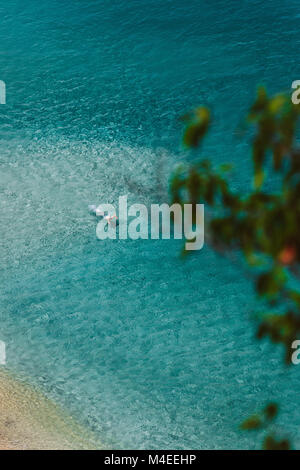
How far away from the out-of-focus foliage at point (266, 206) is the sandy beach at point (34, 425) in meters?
6.88

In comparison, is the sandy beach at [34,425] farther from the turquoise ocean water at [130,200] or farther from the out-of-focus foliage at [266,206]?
the out-of-focus foliage at [266,206]

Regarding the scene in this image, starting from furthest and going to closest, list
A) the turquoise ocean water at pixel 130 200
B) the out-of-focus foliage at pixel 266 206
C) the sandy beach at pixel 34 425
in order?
1. the turquoise ocean water at pixel 130 200
2. the sandy beach at pixel 34 425
3. the out-of-focus foliage at pixel 266 206

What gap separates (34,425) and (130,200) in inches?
229

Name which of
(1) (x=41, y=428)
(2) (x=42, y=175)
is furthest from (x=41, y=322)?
(2) (x=42, y=175)

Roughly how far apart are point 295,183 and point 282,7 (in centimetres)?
1925

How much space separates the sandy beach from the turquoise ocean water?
0.23m

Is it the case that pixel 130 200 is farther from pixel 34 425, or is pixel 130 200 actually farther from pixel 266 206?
pixel 266 206

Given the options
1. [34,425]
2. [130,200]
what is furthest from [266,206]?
[130,200]

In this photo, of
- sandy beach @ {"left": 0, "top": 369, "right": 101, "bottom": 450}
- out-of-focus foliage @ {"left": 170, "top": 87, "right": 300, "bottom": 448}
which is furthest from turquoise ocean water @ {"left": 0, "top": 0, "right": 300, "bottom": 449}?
out-of-focus foliage @ {"left": 170, "top": 87, "right": 300, "bottom": 448}

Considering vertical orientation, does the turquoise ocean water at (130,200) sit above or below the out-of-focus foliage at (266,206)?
above

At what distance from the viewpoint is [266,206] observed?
308 cm

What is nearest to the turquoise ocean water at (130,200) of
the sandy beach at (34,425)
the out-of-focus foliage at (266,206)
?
the sandy beach at (34,425)

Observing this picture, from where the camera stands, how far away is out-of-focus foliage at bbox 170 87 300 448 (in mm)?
2982

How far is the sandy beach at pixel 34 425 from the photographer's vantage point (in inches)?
385
